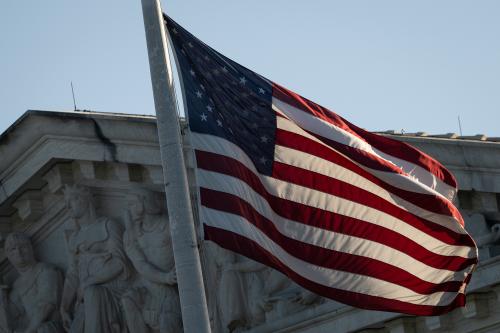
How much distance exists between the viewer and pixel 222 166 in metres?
17.7

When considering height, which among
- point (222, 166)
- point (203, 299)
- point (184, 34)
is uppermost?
point (184, 34)

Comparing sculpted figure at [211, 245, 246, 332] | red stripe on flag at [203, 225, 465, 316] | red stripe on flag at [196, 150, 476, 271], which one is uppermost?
sculpted figure at [211, 245, 246, 332]

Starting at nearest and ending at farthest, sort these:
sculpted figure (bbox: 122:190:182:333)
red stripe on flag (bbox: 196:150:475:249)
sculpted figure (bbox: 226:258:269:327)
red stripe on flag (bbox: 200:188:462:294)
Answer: red stripe on flag (bbox: 200:188:462:294)
red stripe on flag (bbox: 196:150:475:249)
sculpted figure (bbox: 226:258:269:327)
sculpted figure (bbox: 122:190:182:333)

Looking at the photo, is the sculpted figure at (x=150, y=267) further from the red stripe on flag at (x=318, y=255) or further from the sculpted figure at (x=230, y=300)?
the red stripe on flag at (x=318, y=255)

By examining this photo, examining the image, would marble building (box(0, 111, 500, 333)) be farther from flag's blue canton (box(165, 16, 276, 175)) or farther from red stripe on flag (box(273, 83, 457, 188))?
flag's blue canton (box(165, 16, 276, 175))

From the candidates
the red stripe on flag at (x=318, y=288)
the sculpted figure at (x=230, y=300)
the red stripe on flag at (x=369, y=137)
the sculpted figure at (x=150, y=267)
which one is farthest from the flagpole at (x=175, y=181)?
the sculpted figure at (x=150, y=267)

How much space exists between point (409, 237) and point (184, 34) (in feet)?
9.12

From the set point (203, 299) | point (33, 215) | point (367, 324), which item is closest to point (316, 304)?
point (367, 324)

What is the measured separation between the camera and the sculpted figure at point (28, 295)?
2661 centimetres

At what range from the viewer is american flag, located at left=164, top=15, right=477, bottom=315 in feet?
58.0

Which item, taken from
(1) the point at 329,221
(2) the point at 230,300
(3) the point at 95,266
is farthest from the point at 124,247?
(1) the point at 329,221

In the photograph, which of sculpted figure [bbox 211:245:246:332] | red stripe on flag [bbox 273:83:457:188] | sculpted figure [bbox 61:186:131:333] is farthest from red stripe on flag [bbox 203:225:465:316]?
sculpted figure [bbox 61:186:131:333]

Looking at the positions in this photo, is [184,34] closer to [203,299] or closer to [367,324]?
[203,299]

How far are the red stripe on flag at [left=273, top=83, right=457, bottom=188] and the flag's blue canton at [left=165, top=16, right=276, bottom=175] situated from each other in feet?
0.85
